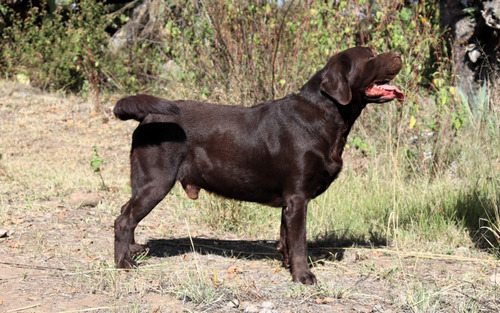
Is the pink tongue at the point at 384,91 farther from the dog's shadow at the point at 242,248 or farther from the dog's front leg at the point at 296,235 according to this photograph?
the dog's shadow at the point at 242,248

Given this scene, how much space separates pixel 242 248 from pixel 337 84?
1.75 m

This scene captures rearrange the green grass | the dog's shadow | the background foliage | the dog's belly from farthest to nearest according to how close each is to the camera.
Result: the background foliage < the green grass < the dog's shadow < the dog's belly

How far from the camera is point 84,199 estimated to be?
6.35 metres

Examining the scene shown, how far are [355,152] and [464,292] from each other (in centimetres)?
359

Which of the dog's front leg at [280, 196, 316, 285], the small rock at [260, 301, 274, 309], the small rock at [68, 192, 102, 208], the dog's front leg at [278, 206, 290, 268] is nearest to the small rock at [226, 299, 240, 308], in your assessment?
the small rock at [260, 301, 274, 309]

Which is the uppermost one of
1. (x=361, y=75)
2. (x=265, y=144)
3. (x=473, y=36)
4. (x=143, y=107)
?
(x=473, y=36)

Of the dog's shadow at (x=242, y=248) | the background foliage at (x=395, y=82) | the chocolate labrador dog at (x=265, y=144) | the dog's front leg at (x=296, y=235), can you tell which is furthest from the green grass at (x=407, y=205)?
the dog's front leg at (x=296, y=235)

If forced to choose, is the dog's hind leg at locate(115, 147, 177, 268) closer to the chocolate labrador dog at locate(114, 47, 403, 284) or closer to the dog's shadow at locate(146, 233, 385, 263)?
the chocolate labrador dog at locate(114, 47, 403, 284)

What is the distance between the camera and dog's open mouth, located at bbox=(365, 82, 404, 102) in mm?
4414

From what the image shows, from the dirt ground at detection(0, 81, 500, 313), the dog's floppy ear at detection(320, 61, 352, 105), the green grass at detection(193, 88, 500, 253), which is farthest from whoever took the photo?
the green grass at detection(193, 88, 500, 253)

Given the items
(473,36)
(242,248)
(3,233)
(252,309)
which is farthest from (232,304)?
(473,36)

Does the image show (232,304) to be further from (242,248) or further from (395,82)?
(395,82)

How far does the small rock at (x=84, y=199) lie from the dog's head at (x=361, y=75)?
2.94 meters

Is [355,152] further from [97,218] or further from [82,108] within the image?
[82,108]
